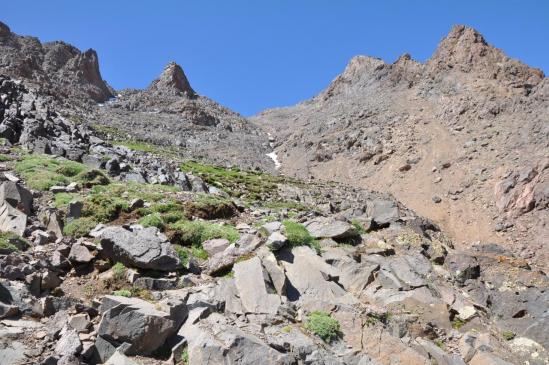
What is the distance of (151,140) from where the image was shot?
81.7 meters

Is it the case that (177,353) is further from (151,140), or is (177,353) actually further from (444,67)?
(444,67)

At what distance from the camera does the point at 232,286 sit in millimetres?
10703

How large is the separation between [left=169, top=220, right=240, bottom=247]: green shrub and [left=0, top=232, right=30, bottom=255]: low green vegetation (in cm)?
408

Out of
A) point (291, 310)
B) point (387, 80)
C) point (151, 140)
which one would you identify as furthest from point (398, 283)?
point (387, 80)

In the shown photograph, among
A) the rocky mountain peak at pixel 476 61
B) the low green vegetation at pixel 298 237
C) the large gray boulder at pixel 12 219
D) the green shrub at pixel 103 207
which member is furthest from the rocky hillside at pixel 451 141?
the large gray boulder at pixel 12 219

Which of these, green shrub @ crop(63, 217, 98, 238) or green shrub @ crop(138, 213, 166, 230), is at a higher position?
green shrub @ crop(138, 213, 166, 230)

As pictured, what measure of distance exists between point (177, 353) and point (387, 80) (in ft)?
333

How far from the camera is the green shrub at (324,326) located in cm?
941

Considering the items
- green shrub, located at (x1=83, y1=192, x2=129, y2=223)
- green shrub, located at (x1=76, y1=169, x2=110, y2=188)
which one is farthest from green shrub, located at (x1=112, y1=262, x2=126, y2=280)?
green shrub, located at (x1=76, y1=169, x2=110, y2=188)

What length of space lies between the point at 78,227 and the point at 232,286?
5.72m

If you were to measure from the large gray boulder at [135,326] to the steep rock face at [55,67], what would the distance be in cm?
9305

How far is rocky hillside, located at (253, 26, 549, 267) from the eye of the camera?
44.8m

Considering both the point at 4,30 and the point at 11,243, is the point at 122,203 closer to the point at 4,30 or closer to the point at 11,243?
the point at 11,243

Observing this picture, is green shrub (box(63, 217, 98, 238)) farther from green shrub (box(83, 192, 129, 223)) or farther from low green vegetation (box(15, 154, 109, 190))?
low green vegetation (box(15, 154, 109, 190))
